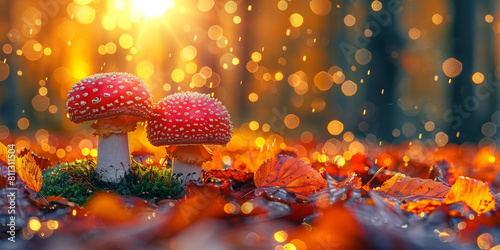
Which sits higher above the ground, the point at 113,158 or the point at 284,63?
the point at 284,63

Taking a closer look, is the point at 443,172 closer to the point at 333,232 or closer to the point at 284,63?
the point at 333,232

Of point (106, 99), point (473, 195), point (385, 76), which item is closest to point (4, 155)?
point (106, 99)

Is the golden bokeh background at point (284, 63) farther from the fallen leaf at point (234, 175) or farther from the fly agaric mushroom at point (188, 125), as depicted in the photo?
the fallen leaf at point (234, 175)

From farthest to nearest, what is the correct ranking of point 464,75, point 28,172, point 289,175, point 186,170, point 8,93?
1. point 8,93
2. point 464,75
3. point 186,170
4. point 289,175
5. point 28,172

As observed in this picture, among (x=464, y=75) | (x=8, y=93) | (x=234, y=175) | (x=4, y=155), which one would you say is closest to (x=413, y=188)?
(x=234, y=175)

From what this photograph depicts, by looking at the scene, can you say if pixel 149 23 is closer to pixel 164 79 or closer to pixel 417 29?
pixel 164 79

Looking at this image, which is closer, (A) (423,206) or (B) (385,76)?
(A) (423,206)

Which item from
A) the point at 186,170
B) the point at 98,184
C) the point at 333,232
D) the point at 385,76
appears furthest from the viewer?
the point at 385,76

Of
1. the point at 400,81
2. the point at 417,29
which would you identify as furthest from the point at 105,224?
the point at 417,29

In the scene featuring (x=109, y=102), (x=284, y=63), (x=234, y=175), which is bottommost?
(x=234, y=175)
